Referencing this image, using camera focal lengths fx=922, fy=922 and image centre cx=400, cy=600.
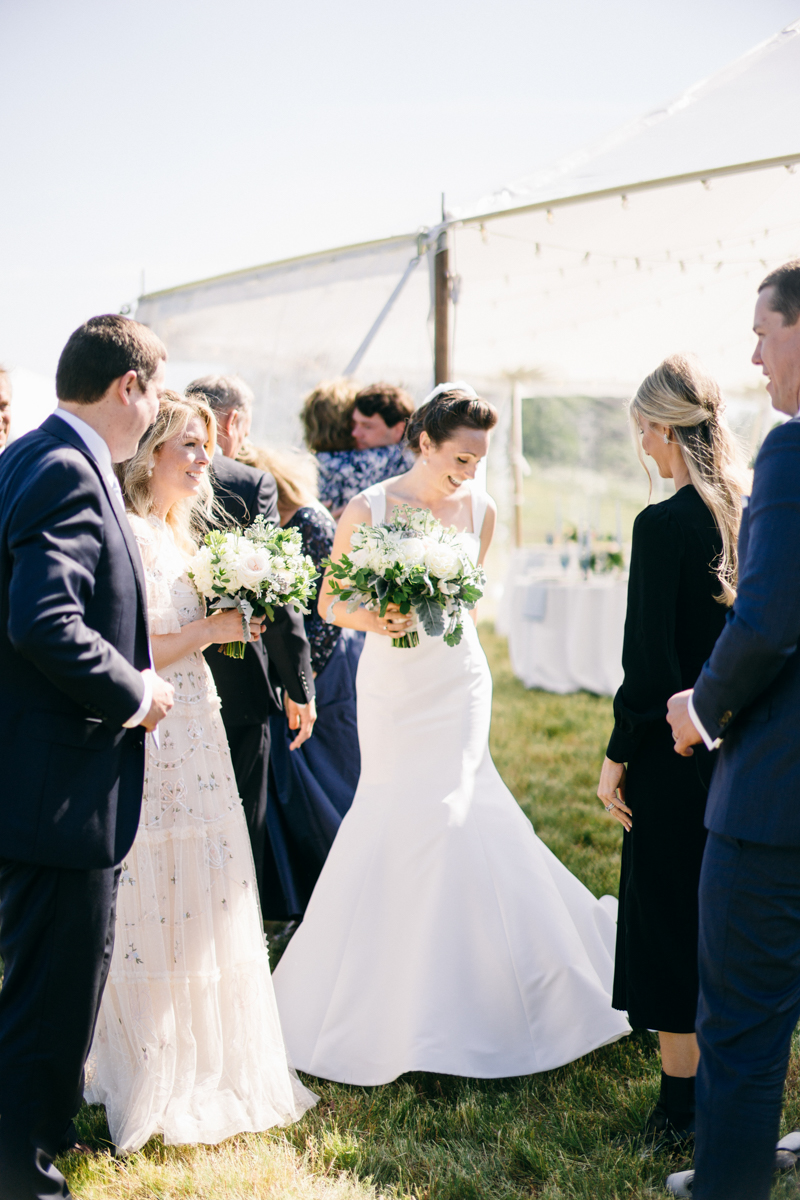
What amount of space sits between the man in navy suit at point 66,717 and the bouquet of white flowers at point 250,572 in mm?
516

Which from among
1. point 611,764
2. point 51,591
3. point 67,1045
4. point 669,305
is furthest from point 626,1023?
point 669,305

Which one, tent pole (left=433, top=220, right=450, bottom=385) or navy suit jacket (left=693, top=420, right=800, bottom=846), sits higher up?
tent pole (left=433, top=220, right=450, bottom=385)

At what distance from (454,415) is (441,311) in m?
2.08

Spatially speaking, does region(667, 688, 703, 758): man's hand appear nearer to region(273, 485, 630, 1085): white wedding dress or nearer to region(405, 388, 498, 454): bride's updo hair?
region(273, 485, 630, 1085): white wedding dress

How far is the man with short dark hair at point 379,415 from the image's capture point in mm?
4727

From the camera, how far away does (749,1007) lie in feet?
6.24

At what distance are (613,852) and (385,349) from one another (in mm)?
3214

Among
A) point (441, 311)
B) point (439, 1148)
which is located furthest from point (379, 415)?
point (439, 1148)

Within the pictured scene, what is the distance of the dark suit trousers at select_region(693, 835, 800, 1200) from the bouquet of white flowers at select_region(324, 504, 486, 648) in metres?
1.31

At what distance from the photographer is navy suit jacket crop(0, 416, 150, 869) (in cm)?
194

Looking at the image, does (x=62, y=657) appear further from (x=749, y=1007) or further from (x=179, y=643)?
(x=749, y=1007)

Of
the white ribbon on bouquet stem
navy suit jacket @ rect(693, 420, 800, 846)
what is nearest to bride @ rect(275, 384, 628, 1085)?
the white ribbon on bouquet stem

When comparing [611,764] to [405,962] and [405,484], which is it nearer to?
[405,962]

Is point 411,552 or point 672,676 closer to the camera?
point 672,676
